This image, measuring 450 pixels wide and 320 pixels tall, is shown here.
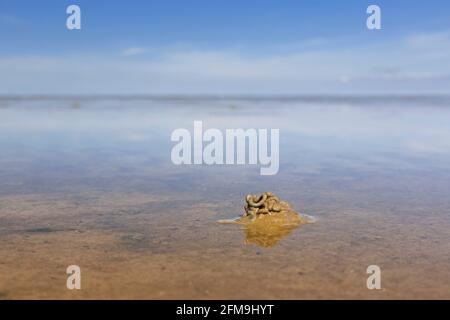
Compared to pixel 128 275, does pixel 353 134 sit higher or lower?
higher

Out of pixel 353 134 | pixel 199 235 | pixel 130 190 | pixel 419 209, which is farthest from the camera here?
pixel 353 134

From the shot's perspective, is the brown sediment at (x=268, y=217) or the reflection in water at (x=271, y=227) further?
the brown sediment at (x=268, y=217)

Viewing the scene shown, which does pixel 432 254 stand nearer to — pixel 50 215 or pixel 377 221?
pixel 377 221

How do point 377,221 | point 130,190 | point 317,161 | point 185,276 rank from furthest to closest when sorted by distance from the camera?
point 317,161, point 130,190, point 377,221, point 185,276

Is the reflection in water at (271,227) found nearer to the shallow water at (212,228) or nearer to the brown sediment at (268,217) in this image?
the brown sediment at (268,217)

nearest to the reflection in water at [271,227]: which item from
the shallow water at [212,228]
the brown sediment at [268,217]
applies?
the brown sediment at [268,217]

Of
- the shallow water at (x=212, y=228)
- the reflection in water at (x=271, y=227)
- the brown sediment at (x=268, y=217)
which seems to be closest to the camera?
the shallow water at (x=212, y=228)

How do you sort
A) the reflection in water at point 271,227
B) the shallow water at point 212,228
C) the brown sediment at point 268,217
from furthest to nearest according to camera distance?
1. the brown sediment at point 268,217
2. the reflection in water at point 271,227
3. the shallow water at point 212,228

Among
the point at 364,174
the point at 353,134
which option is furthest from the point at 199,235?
the point at 353,134
